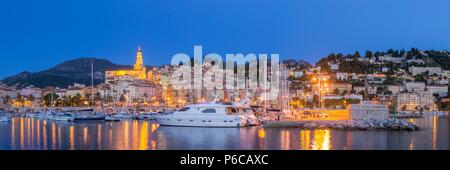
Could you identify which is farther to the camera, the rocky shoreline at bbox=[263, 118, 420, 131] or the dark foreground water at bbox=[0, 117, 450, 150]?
the rocky shoreline at bbox=[263, 118, 420, 131]

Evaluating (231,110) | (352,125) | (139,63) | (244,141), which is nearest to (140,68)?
(139,63)

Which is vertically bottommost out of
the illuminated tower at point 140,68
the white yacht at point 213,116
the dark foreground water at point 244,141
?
the dark foreground water at point 244,141

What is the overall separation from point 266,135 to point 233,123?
500 centimetres

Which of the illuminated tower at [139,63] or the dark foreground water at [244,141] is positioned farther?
the illuminated tower at [139,63]

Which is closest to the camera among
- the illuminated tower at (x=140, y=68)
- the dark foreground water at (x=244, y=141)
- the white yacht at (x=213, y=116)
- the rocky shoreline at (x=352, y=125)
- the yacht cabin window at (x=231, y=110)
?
the dark foreground water at (x=244, y=141)

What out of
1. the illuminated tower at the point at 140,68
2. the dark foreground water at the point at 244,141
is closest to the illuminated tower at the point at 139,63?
the illuminated tower at the point at 140,68

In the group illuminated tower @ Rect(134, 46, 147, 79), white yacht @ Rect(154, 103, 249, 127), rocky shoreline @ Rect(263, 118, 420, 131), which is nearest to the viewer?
rocky shoreline @ Rect(263, 118, 420, 131)

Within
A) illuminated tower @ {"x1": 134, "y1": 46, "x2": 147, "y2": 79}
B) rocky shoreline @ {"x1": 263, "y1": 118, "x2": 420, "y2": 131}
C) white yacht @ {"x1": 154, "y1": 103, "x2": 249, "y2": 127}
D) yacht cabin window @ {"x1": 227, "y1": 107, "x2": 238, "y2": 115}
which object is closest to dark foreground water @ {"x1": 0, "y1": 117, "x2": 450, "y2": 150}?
rocky shoreline @ {"x1": 263, "y1": 118, "x2": 420, "y2": 131}

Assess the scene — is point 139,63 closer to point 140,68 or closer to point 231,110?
point 140,68

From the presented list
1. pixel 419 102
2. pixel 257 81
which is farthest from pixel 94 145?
pixel 419 102

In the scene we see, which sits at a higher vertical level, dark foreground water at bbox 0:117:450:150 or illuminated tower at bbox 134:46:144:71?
illuminated tower at bbox 134:46:144:71

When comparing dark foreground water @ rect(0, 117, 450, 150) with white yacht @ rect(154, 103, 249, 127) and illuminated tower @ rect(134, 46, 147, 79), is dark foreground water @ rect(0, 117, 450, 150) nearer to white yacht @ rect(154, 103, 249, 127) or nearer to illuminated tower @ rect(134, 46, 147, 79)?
white yacht @ rect(154, 103, 249, 127)

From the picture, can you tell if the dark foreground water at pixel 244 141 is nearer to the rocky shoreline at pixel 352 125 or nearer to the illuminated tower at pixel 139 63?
the rocky shoreline at pixel 352 125
